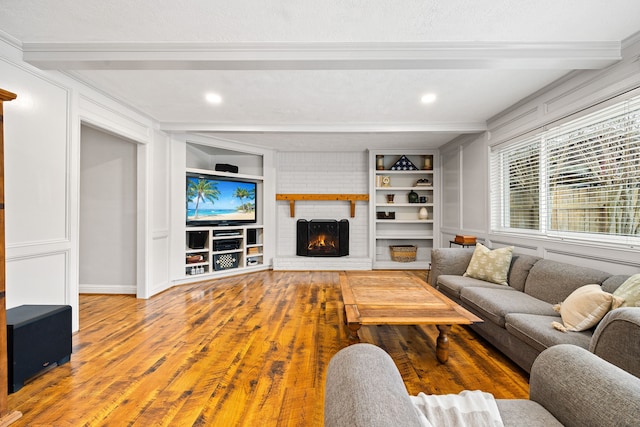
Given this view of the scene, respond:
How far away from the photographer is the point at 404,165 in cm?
627

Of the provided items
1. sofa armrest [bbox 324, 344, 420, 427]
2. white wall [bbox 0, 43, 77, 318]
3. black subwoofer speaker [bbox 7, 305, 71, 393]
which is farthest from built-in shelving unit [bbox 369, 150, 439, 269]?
sofa armrest [bbox 324, 344, 420, 427]

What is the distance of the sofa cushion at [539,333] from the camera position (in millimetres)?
1865

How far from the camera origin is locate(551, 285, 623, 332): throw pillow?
6.31 feet

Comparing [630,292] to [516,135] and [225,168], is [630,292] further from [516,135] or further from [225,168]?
[225,168]

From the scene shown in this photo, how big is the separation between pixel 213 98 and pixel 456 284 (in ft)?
11.1

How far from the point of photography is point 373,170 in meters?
6.23

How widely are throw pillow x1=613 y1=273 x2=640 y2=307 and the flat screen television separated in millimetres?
5015

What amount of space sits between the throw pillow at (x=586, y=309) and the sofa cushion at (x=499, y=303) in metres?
0.32

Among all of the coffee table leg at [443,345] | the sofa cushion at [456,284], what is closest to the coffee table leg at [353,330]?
the coffee table leg at [443,345]

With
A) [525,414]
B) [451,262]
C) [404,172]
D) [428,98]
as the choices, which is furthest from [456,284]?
[404,172]

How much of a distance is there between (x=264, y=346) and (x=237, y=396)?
0.72 metres

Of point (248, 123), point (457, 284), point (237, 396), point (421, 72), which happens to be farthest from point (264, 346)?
point (248, 123)

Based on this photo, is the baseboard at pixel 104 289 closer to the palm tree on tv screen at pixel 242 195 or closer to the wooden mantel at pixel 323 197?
the palm tree on tv screen at pixel 242 195

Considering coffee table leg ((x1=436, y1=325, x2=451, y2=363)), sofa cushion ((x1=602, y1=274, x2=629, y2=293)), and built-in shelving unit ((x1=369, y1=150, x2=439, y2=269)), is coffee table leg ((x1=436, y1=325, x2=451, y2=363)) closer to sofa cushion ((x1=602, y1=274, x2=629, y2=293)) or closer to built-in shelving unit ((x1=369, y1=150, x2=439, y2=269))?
sofa cushion ((x1=602, y1=274, x2=629, y2=293))
